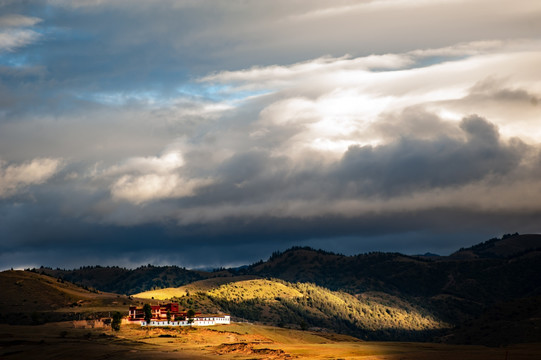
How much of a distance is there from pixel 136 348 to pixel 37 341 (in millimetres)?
32796

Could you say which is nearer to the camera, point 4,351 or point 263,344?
point 4,351

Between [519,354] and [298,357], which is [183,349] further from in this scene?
[519,354]

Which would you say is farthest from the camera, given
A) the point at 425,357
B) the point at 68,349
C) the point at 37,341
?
the point at 37,341

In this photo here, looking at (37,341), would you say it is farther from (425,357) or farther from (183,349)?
(425,357)

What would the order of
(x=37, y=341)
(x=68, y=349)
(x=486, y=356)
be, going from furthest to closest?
1. (x=37, y=341)
2. (x=68, y=349)
3. (x=486, y=356)

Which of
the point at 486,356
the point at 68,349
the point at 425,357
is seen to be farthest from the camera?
the point at 68,349

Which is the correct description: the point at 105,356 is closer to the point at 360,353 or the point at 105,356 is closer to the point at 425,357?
the point at 360,353

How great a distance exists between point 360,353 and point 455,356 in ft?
98.5

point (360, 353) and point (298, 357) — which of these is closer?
point (298, 357)

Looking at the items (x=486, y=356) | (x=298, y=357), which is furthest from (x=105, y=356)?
(x=486, y=356)

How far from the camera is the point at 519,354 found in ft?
508

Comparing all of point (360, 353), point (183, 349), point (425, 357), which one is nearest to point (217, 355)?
point (183, 349)

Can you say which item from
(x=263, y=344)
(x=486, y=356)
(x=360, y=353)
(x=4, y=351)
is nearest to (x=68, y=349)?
(x=4, y=351)

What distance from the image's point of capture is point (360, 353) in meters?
181
